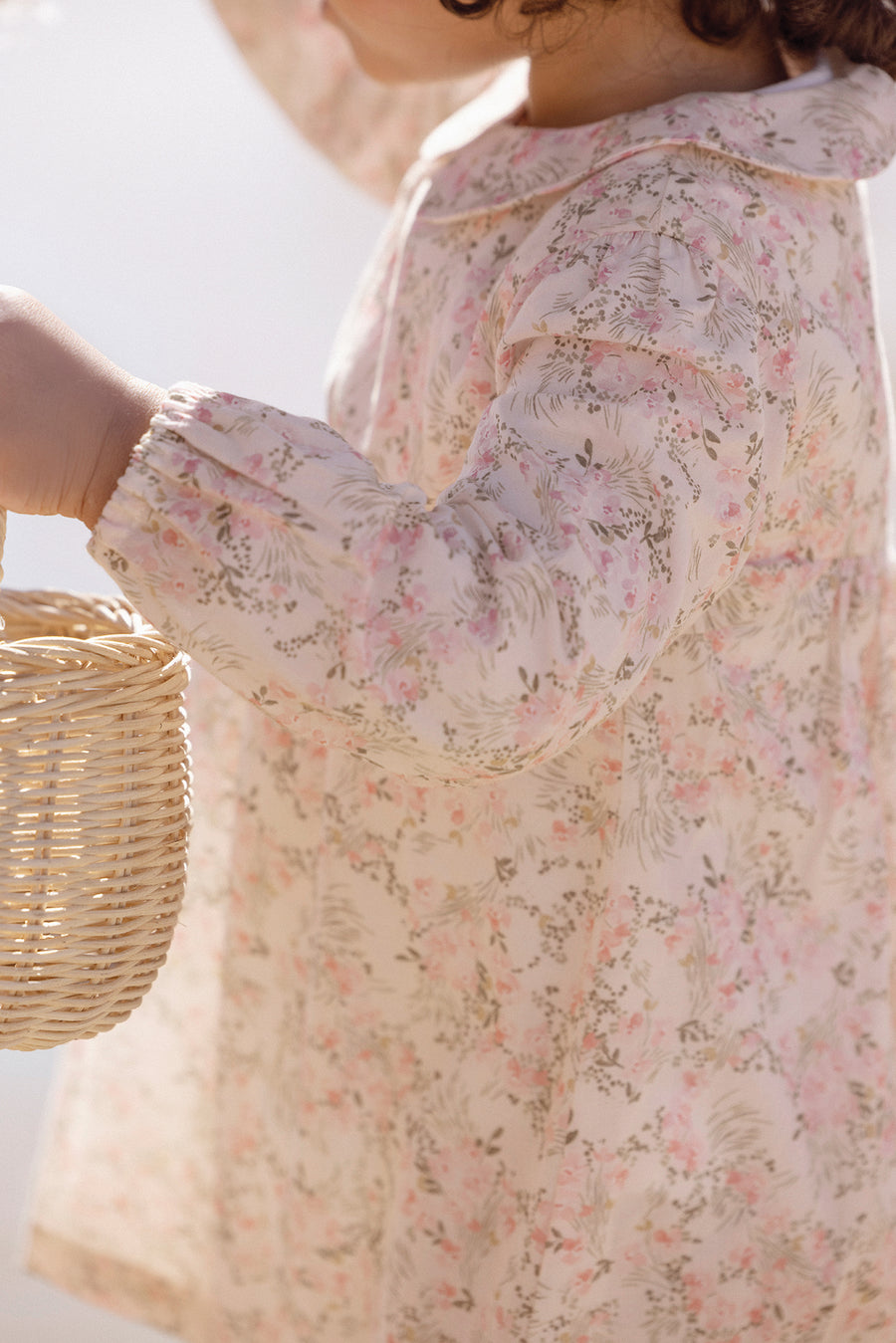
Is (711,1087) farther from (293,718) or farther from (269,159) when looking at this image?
(269,159)

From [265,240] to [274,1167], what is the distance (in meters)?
2.12

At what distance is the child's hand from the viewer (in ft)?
1.75

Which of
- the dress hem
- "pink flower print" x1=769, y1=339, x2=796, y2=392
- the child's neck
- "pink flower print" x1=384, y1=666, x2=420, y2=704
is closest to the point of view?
"pink flower print" x1=384, y1=666, x2=420, y2=704

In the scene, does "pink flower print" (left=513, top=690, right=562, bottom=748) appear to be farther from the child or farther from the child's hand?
the child's hand

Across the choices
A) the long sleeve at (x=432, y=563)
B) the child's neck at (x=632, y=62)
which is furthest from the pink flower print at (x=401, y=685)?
the child's neck at (x=632, y=62)

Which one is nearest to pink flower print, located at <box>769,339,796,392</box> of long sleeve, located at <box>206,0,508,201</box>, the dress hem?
long sleeve, located at <box>206,0,508,201</box>

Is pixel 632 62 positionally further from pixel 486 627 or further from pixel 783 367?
pixel 486 627

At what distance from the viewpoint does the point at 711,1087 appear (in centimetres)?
75

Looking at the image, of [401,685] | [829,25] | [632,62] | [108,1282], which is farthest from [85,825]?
[108,1282]

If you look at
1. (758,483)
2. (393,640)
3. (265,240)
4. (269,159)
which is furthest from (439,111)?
(269,159)

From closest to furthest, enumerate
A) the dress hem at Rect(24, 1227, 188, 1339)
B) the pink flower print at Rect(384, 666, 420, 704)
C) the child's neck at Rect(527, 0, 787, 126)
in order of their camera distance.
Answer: the pink flower print at Rect(384, 666, 420, 704) → the child's neck at Rect(527, 0, 787, 126) → the dress hem at Rect(24, 1227, 188, 1339)

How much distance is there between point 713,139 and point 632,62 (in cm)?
12

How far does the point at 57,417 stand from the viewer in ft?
1.76

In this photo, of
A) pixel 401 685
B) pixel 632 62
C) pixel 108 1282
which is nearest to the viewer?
pixel 401 685
